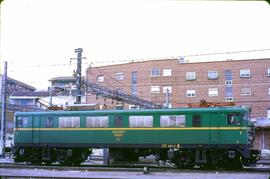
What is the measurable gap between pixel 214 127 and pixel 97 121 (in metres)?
6.43

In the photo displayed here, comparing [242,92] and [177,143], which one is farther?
[242,92]

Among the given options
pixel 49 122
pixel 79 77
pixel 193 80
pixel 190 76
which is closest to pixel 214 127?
pixel 49 122

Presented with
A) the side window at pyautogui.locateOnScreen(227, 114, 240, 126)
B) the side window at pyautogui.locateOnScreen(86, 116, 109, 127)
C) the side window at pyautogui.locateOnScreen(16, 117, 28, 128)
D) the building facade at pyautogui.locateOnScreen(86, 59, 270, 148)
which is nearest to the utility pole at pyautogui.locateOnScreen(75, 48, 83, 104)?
the side window at pyautogui.locateOnScreen(16, 117, 28, 128)

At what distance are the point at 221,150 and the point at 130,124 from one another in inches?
195

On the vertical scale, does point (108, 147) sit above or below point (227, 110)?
below

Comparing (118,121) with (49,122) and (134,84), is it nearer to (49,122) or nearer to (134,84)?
(49,122)

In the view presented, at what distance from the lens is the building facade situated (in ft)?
189

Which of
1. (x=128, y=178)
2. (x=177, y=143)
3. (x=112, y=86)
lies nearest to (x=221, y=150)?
(x=177, y=143)

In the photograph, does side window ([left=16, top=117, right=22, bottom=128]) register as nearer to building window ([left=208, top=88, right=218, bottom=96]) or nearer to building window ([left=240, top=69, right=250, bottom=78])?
building window ([left=208, top=88, right=218, bottom=96])

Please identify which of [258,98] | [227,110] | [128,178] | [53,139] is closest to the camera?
[128,178]

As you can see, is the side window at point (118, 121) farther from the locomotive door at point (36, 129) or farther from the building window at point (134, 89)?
the building window at point (134, 89)

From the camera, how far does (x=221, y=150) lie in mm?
21219

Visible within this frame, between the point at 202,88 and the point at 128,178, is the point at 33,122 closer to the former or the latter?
the point at 128,178

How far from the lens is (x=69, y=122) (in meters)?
24.0
